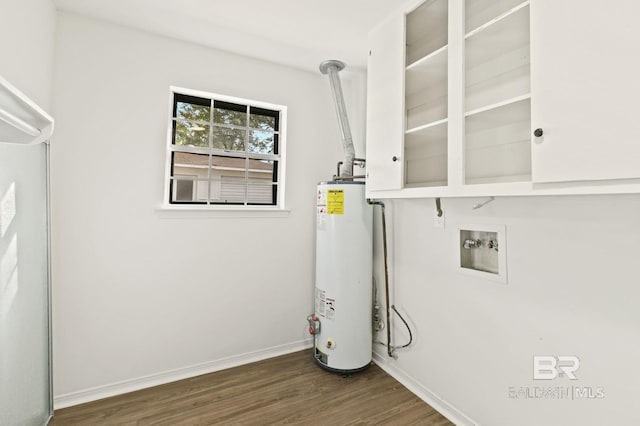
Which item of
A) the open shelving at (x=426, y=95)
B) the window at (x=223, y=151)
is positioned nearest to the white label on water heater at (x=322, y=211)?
the window at (x=223, y=151)

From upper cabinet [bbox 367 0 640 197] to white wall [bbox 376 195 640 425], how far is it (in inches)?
12.9

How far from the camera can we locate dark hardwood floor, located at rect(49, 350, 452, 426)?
1802 millimetres

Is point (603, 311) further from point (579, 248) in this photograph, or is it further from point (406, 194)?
point (406, 194)

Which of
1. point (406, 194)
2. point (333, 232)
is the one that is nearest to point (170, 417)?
point (333, 232)

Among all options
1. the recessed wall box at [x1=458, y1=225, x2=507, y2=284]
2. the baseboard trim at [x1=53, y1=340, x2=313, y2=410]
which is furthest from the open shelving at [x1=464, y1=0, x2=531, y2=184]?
the baseboard trim at [x1=53, y1=340, x2=313, y2=410]

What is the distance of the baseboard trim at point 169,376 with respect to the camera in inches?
75.5

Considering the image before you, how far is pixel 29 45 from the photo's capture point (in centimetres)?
155

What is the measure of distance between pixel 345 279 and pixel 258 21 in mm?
1937

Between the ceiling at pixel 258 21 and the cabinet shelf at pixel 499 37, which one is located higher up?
the ceiling at pixel 258 21

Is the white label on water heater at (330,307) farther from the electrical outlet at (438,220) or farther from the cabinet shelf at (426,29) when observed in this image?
the cabinet shelf at (426,29)

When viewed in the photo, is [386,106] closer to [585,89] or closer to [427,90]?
[427,90]

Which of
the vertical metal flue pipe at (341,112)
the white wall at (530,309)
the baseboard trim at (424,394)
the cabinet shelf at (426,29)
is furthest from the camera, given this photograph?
the vertical metal flue pipe at (341,112)

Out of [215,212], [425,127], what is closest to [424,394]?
[425,127]
